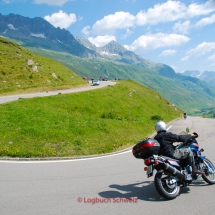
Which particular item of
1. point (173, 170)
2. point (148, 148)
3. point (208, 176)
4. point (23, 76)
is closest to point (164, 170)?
point (173, 170)

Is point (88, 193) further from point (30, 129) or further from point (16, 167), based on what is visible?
point (30, 129)

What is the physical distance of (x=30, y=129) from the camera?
1484cm

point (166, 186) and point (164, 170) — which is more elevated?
point (164, 170)

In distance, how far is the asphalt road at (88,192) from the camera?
6117 mm

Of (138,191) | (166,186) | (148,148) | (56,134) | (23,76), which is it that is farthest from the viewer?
(23,76)

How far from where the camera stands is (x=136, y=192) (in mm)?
7395

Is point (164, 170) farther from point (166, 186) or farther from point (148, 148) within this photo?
point (148, 148)

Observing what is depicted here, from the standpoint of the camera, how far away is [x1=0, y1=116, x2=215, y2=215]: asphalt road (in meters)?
6.12

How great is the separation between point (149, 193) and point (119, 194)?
97 centimetres

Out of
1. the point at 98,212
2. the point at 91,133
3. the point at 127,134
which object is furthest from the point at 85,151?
the point at 98,212

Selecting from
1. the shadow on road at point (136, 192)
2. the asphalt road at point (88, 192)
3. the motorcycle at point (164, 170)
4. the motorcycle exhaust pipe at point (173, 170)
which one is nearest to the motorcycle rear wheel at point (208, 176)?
the asphalt road at point (88, 192)

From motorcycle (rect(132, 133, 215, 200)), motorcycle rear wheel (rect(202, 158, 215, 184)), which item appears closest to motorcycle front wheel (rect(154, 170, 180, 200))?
motorcycle (rect(132, 133, 215, 200))

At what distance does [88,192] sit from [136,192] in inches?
60.6

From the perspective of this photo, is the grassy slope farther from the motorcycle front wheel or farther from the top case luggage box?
the motorcycle front wheel
